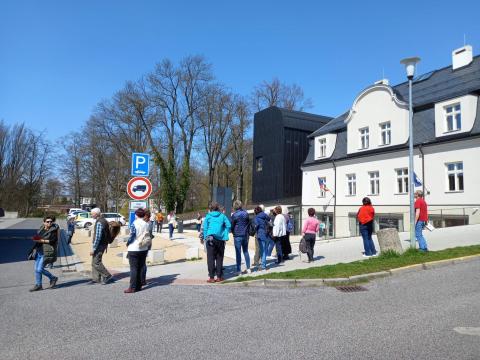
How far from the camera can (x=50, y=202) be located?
72000 millimetres

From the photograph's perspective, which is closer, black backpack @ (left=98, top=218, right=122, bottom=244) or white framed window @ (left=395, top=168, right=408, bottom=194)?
black backpack @ (left=98, top=218, right=122, bottom=244)

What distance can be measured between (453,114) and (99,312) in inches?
842

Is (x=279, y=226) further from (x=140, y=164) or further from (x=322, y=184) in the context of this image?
(x=322, y=184)

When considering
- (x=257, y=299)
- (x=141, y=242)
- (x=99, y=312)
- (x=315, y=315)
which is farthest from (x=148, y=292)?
(x=315, y=315)

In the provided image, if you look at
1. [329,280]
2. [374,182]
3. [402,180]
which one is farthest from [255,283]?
[374,182]

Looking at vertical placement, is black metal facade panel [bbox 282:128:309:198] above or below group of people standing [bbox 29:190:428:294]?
above

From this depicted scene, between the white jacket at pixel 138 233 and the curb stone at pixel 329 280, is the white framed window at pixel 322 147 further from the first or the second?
the white jacket at pixel 138 233

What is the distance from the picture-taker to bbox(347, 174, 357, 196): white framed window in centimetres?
2777

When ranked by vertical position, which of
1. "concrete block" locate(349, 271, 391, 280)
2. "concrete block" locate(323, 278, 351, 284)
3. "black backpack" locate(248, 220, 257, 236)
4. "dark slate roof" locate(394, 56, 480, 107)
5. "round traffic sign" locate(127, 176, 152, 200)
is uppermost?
"dark slate roof" locate(394, 56, 480, 107)

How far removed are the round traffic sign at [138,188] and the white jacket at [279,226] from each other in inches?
152

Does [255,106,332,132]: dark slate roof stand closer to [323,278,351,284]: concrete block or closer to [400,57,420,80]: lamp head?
[400,57,420,80]: lamp head

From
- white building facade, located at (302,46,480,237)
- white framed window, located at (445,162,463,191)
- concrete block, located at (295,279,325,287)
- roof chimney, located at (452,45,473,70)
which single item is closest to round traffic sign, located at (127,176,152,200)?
concrete block, located at (295,279,325,287)

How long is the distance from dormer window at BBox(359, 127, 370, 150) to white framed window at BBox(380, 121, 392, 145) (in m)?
1.19

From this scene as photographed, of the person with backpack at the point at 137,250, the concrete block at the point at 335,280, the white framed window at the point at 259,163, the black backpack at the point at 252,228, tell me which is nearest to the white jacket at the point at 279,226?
the black backpack at the point at 252,228
